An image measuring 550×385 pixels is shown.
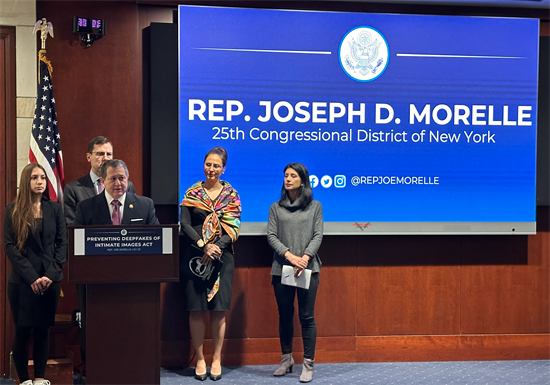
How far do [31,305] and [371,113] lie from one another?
293 cm

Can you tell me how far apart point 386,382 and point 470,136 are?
2117 millimetres

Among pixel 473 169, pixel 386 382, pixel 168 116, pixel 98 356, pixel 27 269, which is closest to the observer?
pixel 98 356

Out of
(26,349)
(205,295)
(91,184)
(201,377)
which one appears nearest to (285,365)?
(201,377)

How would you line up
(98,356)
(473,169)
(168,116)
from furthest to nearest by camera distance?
(473,169)
(168,116)
(98,356)

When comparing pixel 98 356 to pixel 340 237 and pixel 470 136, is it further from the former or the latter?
pixel 470 136

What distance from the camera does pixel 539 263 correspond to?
564 cm

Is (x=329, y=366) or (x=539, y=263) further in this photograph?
(x=539, y=263)

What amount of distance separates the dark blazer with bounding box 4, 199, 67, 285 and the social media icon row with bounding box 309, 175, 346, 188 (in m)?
1.97

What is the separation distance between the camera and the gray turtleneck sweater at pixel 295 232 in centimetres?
481

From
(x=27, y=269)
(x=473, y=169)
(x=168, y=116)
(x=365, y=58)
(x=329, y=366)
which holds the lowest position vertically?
(x=329, y=366)

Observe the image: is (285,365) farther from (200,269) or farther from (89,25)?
(89,25)

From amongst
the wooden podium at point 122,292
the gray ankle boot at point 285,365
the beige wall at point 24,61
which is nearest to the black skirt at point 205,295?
the gray ankle boot at point 285,365

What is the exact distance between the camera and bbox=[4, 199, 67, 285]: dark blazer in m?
4.15

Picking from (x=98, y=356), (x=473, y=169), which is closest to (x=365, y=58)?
(x=473, y=169)
